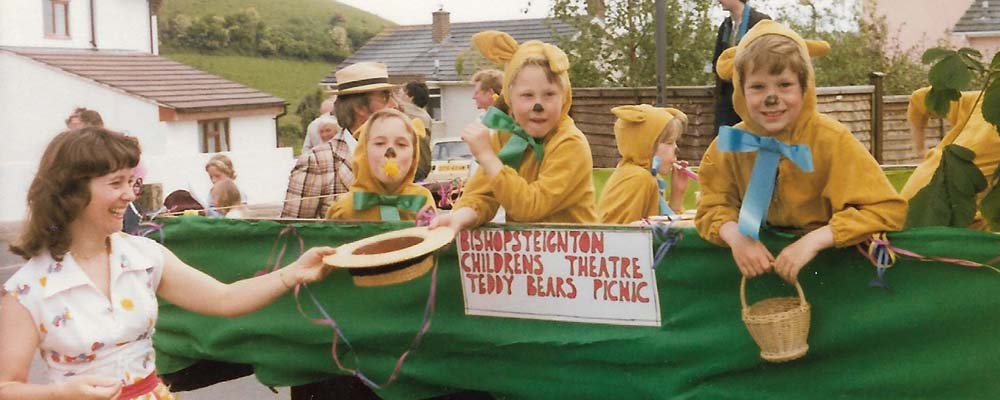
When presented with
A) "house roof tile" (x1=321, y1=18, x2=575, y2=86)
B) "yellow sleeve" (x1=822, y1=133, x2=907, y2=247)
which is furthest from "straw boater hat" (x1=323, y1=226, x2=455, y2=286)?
"house roof tile" (x1=321, y1=18, x2=575, y2=86)

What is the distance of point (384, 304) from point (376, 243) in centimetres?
46

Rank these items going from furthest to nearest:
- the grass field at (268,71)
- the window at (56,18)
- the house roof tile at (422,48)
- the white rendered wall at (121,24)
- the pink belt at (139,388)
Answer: the grass field at (268,71)
the house roof tile at (422,48)
the white rendered wall at (121,24)
the window at (56,18)
the pink belt at (139,388)

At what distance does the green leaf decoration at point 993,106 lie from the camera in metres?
4.02

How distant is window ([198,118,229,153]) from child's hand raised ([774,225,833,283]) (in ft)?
128

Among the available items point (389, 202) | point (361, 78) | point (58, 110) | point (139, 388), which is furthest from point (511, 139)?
point (58, 110)

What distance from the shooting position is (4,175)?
26.1 meters

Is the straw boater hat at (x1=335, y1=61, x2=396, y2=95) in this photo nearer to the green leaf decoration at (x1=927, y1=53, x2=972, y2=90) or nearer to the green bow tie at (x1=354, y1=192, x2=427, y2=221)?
the green bow tie at (x1=354, y1=192, x2=427, y2=221)

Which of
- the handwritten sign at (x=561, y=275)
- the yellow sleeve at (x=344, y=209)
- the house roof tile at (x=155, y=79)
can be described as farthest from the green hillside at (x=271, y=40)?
the handwritten sign at (x=561, y=275)

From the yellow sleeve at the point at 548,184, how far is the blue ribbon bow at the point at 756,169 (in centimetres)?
82

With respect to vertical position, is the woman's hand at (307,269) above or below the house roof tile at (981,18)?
below

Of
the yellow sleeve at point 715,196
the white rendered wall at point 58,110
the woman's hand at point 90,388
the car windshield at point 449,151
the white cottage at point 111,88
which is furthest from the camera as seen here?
the white cottage at point 111,88

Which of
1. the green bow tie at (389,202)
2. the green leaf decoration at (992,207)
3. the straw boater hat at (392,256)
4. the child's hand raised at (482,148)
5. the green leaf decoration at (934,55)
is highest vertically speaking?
the green leaf decoration at (934,55)

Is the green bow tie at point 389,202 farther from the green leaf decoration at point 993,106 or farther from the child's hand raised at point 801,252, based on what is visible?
the green leaf decoration at point 993,106

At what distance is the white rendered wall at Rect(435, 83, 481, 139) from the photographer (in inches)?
1959
